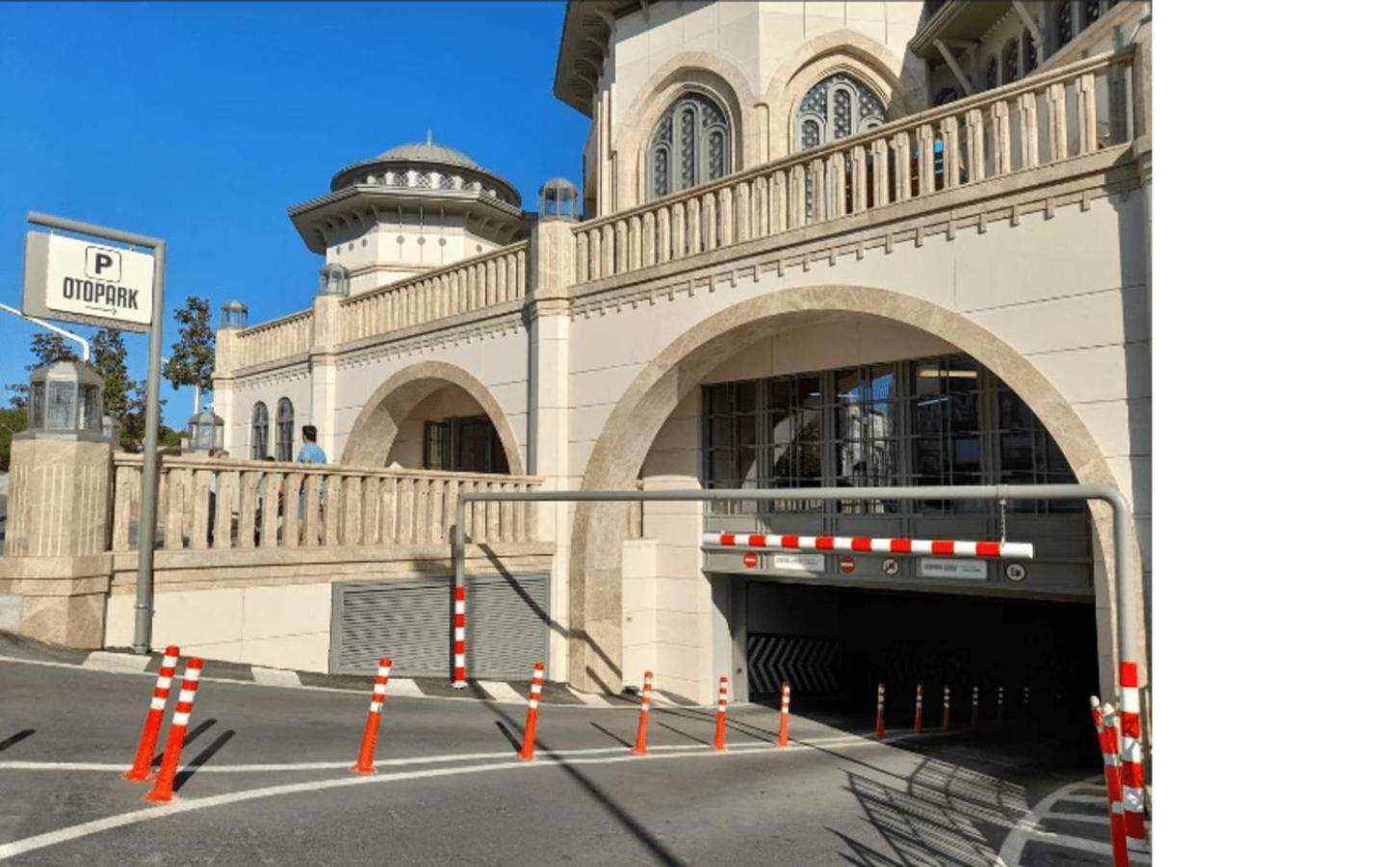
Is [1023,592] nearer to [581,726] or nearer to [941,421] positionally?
[941,421]

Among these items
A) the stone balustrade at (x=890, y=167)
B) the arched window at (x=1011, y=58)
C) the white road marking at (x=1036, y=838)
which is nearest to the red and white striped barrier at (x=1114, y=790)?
the white road marking at (x=1036, y=838)

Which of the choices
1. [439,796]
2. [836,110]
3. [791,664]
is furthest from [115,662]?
[836,110]

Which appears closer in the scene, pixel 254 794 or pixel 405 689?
pixel 254 794

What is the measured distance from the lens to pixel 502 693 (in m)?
11.6

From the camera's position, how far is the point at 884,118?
1666 cm

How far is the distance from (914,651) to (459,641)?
480 inches

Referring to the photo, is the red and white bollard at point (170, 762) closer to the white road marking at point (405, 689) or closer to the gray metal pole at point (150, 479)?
the gray metal pole at point (150, 479)

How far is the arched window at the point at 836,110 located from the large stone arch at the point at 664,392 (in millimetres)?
5394

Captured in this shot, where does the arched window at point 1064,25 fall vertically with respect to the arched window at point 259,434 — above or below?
above

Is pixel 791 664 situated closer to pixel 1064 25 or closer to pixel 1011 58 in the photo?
pixel 1011 58

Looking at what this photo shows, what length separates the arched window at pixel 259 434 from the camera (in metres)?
22.0

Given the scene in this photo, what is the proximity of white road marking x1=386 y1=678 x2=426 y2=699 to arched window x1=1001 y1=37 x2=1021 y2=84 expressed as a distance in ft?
41.1

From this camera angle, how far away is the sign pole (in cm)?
894
